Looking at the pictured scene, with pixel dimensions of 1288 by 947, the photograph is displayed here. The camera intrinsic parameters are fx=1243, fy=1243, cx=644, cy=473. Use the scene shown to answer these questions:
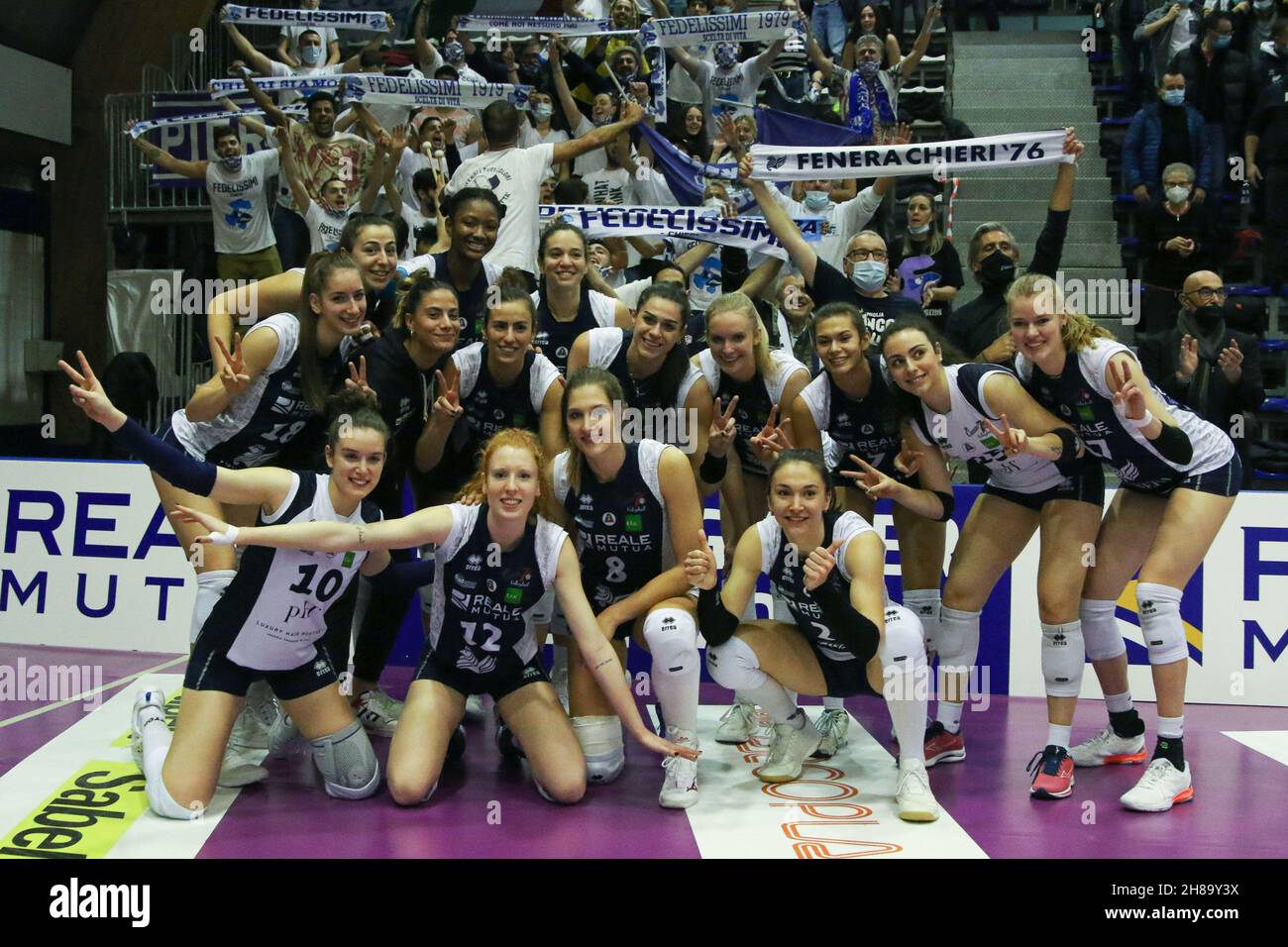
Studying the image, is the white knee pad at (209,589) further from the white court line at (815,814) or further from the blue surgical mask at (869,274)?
the blue surgical mask at (869,274)

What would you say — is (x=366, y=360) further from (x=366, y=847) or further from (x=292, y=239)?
(x=292, y=239)

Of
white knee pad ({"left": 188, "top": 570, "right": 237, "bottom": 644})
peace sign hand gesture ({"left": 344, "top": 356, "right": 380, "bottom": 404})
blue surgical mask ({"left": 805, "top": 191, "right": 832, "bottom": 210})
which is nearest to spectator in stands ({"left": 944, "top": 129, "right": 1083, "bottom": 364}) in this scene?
blue surgical mask ({"left": 805, "top": 191, "right": 832, "bottom": 210})

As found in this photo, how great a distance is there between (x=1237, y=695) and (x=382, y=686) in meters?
4.57

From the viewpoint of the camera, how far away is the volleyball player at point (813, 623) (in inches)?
183

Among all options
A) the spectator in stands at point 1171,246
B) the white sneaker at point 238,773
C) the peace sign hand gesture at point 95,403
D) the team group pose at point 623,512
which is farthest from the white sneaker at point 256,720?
the spectator in stands at point 1171,246

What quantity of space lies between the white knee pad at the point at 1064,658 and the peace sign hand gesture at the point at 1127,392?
916mm

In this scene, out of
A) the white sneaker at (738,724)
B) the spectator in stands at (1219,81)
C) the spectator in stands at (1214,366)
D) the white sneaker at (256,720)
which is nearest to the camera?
the white sneaker at (256,720)

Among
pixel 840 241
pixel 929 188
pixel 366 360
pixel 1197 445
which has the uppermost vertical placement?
pixel 929 188

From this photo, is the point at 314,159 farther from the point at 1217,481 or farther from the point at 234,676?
the point at 1217,481

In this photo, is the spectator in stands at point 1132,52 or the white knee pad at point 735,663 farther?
the spectator in stands at point 1132,52

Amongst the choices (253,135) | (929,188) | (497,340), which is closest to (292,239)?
(253,135)

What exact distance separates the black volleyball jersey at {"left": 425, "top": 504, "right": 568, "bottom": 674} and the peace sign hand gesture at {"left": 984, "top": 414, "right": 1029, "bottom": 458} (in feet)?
5.73

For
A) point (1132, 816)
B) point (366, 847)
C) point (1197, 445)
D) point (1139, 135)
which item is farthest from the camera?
point (1139, 135)

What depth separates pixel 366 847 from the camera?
417 centimetres
